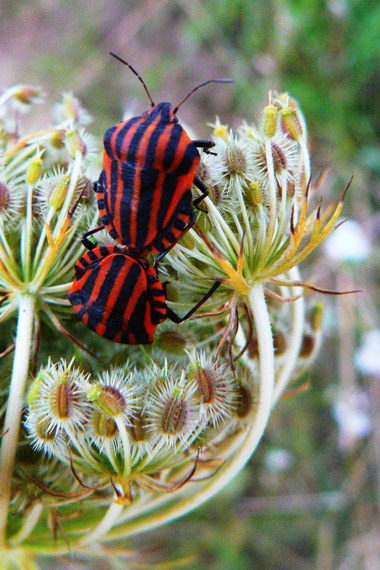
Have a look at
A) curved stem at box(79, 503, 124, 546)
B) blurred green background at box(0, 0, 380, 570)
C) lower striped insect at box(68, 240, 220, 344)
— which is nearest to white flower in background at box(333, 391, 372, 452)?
blurred green background at box(0, 0, 380, 570)

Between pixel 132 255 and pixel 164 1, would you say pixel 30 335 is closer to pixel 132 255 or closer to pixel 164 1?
pixel 132 255

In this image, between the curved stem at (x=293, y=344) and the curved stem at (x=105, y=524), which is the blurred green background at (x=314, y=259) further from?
the curved stem at (x=293, y=344)

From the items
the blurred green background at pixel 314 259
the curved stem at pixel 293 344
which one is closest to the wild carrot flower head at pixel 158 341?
the curved stem at pixel 293 344

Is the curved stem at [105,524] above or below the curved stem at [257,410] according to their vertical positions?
below

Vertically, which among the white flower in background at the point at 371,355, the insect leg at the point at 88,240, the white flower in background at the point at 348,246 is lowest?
the insect leg at the point at 88,240

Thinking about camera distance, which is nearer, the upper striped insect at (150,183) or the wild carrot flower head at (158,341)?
the upper striped insect at (150,183)

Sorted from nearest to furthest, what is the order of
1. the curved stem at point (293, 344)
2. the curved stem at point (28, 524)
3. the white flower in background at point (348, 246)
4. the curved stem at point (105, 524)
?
1. the curved stem at point (105, 524)
2. the curved stem at point (28, 524)
3. the curved stem at point (293, 344)
4. the white flower in background at point (348, 246)
